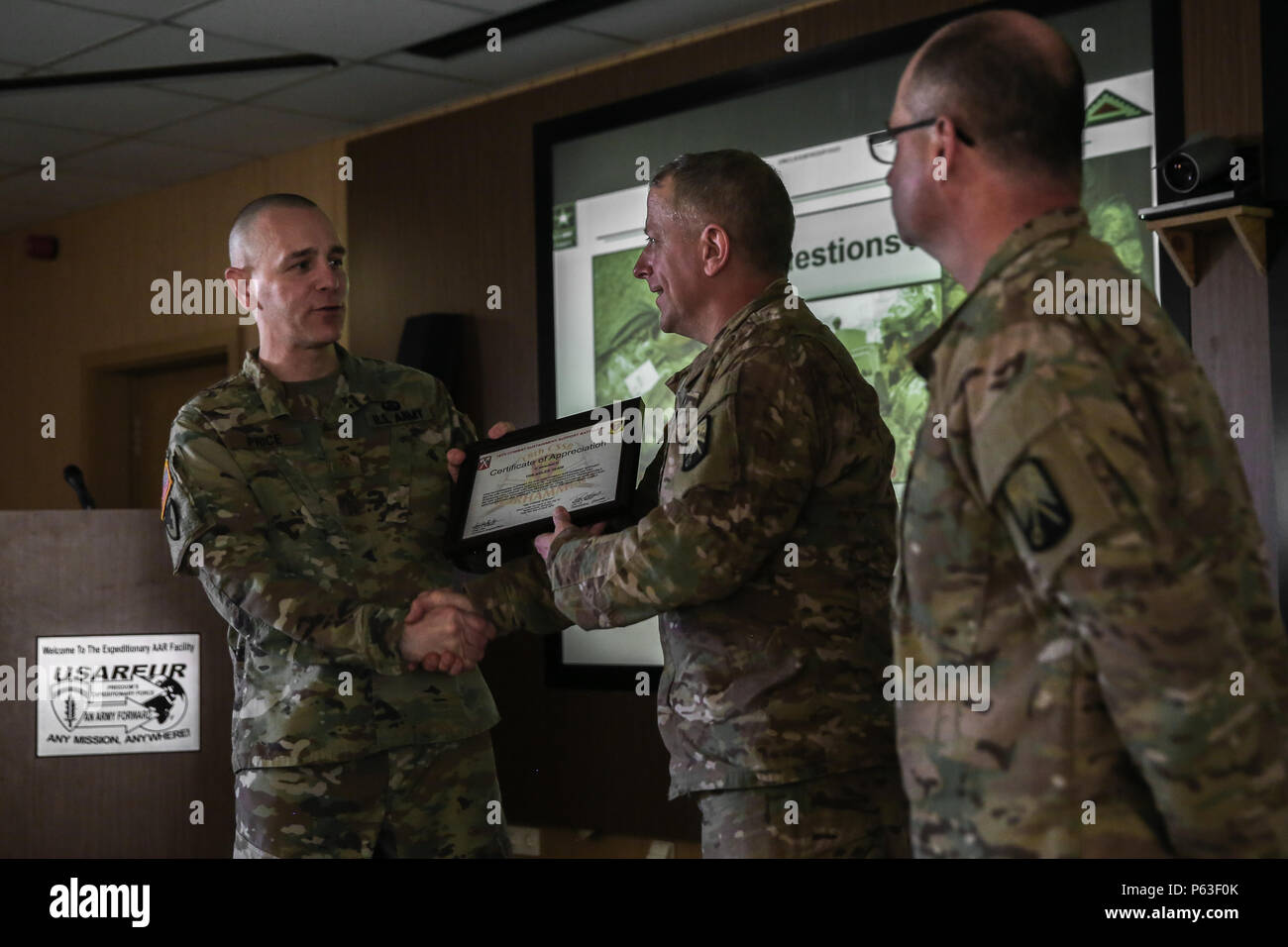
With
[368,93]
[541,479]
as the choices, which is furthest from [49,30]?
[541,479]

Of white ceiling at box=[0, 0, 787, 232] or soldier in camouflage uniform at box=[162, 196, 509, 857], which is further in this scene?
white ceiling at box=[0, 0, 787, 232]

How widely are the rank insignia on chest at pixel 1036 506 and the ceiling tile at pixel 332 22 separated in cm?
344

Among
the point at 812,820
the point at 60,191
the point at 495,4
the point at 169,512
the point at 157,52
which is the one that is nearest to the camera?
the point at 812,820

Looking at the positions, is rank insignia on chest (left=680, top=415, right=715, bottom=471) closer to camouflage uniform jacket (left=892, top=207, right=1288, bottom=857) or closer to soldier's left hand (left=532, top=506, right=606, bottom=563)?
soldier's left hand (left=532, top=506, right=606, bottom=563)

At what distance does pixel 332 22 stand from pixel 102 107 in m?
1.35

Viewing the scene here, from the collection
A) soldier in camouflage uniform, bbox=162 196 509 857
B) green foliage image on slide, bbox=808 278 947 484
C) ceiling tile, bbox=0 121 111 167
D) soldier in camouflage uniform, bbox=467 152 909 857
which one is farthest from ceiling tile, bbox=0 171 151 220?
soldier in camouflage uniform, bbox=467 152 909 857

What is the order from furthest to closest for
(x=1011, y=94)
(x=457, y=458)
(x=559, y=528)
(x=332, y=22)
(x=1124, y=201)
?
1. (x=332, y=22)
2. (x=1124, y=201)
3. (x=457, y=458)
4. (x=559, y=528)
5. (x=1011, y=94)

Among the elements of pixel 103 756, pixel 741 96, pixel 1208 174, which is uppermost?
pixel 741 96

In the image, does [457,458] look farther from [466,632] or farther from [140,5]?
[140,5]

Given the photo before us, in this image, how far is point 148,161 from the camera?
19.6 feet

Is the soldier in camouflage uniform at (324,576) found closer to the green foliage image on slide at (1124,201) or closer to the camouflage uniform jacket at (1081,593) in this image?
the camouflage uniform jacket at (1081,593)

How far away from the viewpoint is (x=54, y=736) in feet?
12.2

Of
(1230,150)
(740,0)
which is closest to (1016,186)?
(1230,150)

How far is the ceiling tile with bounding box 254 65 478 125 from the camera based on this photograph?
4.85 meters
